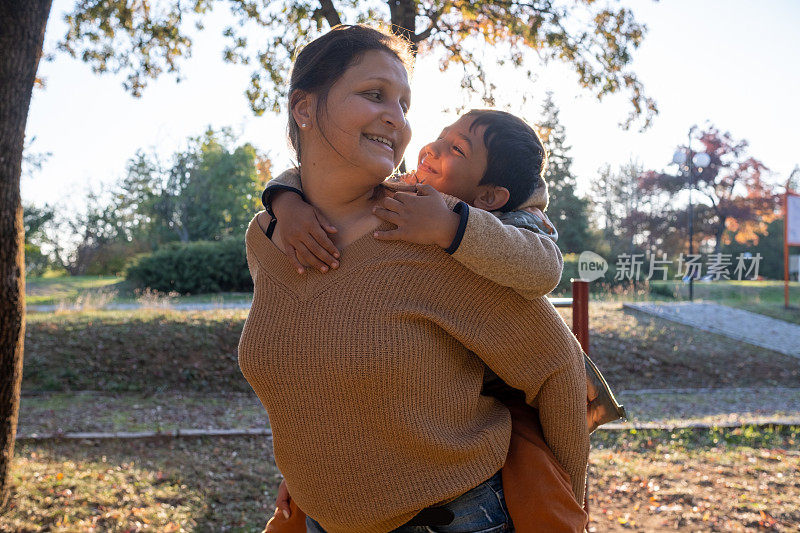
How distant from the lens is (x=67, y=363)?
858 centimetres

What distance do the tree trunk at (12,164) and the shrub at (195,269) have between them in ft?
46.4

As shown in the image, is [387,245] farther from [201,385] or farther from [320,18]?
[201,385]

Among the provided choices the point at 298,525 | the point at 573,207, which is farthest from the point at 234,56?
the point at 573,207

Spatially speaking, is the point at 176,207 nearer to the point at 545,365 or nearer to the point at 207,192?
the point at 207,192

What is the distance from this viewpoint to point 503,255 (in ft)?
4.35

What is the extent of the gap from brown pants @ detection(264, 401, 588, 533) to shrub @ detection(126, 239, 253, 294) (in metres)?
17.2

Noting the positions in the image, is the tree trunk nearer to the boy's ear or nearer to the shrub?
the boy's ear

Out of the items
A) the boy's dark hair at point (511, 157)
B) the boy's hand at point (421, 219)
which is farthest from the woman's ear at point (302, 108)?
the boy's dark hair at point (511, 157)

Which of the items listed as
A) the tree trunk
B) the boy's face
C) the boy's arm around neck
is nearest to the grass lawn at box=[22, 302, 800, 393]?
the tree trunk

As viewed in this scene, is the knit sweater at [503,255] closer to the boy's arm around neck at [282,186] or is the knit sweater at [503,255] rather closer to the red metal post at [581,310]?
the boy's arm around neck at [282,186]

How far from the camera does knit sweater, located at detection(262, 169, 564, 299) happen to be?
→ 52.0 inches

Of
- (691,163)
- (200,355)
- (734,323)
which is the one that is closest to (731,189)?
(691,163)

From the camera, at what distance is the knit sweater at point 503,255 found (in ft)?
4.33

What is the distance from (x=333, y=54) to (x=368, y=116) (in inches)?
7.4
